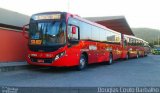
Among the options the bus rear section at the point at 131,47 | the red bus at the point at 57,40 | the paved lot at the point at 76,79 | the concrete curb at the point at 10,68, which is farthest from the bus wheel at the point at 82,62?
the bus rear section at the point at 131,47

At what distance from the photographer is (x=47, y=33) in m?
14.5

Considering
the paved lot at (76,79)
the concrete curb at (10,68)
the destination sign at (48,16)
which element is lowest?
the paved lot at (76,79)

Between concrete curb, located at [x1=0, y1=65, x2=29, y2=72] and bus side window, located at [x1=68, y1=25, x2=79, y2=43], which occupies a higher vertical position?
bus side window, located at [x1=68, y1=25, x2=79, y2=43]

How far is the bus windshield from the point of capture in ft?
47.0

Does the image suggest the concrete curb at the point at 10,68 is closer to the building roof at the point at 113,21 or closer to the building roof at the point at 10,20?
the building roof at the point at 10,20

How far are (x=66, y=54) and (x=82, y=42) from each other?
7.41 ft

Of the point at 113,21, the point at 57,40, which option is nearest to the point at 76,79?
the point at 57,40

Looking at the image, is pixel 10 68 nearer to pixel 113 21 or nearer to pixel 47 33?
pixel 47 33

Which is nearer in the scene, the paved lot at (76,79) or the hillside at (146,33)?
the paved lot at (76,79)

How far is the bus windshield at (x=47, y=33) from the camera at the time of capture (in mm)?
14320

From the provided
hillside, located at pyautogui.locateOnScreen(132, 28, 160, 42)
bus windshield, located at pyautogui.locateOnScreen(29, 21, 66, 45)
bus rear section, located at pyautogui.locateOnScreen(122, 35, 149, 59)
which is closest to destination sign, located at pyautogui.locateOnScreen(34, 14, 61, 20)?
bus windshield, located at pyautogui.locateOnScreen(29, 21, 66, 45)

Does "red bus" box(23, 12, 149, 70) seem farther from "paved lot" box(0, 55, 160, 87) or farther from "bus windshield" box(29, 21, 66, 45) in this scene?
"paved lot" box(0, 55, 160, 87)

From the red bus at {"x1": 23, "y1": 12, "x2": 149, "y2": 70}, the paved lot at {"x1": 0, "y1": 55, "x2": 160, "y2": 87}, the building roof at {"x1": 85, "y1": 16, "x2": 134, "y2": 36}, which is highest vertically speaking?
the building roof at {"x1": 85, "y1": 16, "x2": 134, "y2": 36}

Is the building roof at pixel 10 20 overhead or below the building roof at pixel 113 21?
below
